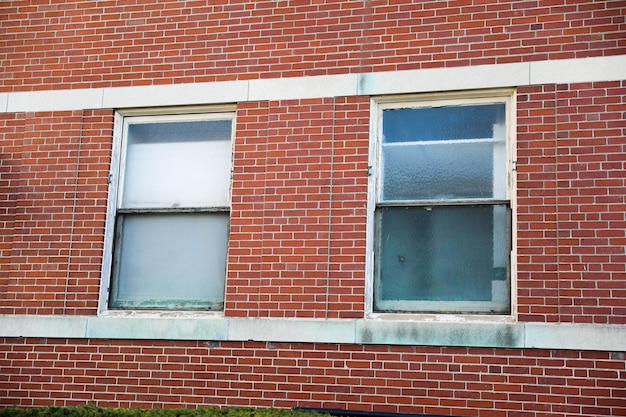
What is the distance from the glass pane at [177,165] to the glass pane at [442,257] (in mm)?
1583

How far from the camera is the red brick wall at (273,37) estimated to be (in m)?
6.84

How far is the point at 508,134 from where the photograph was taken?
6844mm

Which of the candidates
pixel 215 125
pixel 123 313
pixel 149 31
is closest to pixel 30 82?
pixel 149 31

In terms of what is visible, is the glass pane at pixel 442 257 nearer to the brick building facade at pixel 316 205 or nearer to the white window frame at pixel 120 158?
the brick building facade at pixel 316 205

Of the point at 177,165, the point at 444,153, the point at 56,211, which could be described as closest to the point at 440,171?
the point at 444,153

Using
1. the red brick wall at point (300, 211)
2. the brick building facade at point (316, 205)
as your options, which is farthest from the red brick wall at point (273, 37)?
the red brick wall at point (300, 211)

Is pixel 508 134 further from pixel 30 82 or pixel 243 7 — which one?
pixel 30 82

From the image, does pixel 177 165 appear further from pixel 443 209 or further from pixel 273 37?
pixel 443 209

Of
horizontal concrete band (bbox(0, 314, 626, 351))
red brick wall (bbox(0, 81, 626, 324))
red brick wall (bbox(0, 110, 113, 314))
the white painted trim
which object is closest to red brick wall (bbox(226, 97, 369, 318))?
red brick wall (bbox(0, 81, 626, 324))

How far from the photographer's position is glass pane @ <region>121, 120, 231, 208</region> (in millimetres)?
7555

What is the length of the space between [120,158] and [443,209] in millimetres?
3070

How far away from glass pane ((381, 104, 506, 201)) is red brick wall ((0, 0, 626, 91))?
0.45m

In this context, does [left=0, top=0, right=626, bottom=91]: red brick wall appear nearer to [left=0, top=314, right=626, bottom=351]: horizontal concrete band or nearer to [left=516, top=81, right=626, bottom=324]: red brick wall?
[left=516, top=81, right=626, bottom=324]: red brick wall

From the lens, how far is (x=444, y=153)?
7.05m
